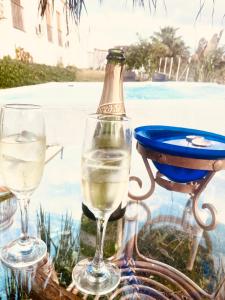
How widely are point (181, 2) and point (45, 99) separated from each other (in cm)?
571

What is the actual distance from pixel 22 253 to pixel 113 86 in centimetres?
66

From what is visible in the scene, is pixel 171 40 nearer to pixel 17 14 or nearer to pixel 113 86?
pixel 17 14

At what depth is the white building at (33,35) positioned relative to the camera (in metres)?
6.71

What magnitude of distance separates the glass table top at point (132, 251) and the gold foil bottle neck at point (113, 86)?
0.35m

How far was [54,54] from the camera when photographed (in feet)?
31.4

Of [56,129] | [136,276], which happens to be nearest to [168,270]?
[136,276]

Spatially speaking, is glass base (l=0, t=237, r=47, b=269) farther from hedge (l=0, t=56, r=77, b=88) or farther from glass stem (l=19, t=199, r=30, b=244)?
hedge (l=0, t=56, r=77, b=88)

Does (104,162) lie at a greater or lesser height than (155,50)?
lesser

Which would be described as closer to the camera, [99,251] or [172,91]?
[99,251]

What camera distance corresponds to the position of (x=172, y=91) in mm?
8203

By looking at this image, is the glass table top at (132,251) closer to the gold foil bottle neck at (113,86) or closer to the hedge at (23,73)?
the gold foil bottle neck at (113,86)

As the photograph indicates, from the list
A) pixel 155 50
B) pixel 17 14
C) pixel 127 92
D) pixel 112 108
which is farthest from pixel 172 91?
pixel 112 108

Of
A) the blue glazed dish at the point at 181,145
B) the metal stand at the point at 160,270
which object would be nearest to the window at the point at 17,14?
the blue glazed dish at the point at 181,145

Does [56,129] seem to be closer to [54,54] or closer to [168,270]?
[168,270]
